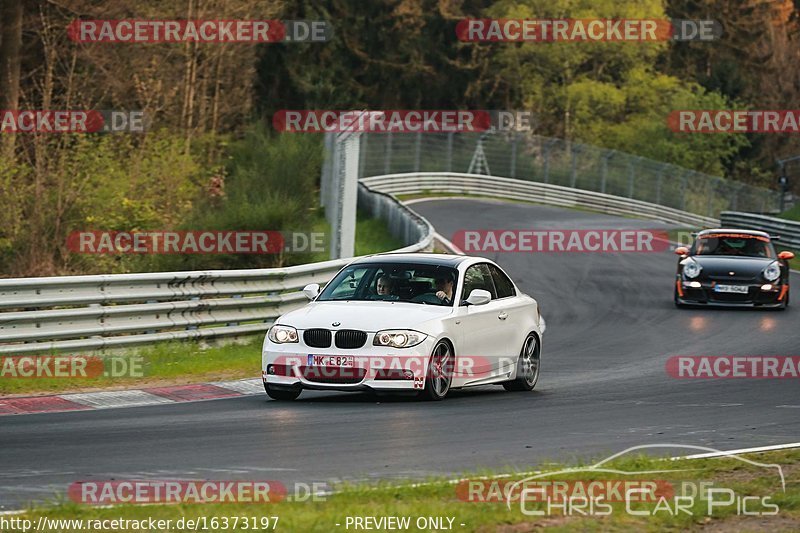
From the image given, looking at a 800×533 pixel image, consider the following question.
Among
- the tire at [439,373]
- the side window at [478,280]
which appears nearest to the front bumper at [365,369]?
the tire at [439,373]

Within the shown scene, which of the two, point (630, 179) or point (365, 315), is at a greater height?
point (630, 179)

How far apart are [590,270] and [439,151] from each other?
1216 inches

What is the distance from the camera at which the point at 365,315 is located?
1344 cm

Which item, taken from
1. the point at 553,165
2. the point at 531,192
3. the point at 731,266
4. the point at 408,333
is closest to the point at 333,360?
the point at 408,333

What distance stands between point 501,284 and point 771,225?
28.0 m

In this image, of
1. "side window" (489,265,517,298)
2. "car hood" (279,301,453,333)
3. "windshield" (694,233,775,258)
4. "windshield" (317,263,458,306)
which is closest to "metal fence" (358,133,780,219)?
"windshield" (694,233,775,258)

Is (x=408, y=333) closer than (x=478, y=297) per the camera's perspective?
Yes

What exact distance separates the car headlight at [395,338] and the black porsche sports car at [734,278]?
13.0 metres

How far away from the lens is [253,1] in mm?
44625

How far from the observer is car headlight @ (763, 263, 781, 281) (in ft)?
82.1

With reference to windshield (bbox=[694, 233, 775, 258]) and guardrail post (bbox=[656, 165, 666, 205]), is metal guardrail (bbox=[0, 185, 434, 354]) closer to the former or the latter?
windshield (bbox=[694, 233, 775, 258])

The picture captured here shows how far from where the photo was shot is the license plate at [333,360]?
518 inches

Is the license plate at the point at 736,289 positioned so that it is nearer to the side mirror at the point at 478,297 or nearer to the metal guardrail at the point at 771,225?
the side mirror at the point at 478,297

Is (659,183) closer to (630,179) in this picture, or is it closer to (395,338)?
(630,179)
